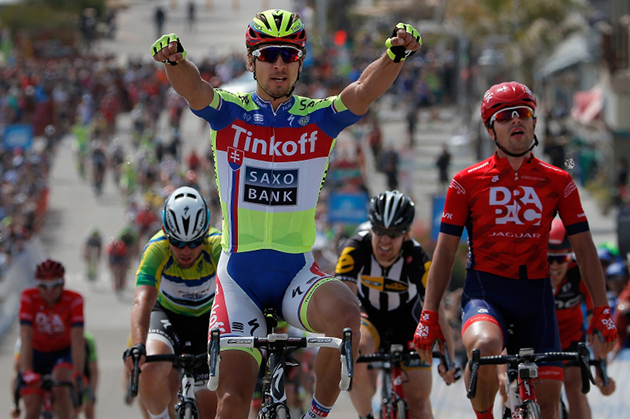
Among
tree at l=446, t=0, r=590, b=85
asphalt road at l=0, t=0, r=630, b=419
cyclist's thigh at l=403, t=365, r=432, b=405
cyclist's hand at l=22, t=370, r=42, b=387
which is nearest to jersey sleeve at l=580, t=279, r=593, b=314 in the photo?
cyclist's thigh at l=403, t=365, r=432, b=405

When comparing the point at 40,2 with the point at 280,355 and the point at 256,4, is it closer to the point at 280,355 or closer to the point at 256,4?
the point at 256,4

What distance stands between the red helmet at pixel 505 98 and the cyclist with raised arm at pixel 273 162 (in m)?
0.67

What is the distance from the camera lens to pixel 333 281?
5543 millimetres

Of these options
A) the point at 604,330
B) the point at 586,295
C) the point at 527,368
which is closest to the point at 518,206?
the point at 604,330

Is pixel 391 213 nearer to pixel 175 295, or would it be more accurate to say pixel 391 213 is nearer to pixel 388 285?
pixel 388 285

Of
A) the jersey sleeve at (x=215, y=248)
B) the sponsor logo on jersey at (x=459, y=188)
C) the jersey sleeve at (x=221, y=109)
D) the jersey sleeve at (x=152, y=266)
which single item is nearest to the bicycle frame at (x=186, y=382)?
the jersey sleeve at (x=152, y=266)

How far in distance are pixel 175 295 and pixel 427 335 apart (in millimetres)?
2501

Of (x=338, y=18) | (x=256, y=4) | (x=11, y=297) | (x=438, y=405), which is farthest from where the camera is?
(x=256, y=4)

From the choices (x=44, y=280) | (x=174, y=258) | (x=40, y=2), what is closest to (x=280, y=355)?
(x=174, y=258)

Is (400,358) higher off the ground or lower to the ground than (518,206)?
lower

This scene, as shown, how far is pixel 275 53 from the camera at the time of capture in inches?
223

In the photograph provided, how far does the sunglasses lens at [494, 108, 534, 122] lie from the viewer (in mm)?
5906

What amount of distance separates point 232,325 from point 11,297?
1765 cm

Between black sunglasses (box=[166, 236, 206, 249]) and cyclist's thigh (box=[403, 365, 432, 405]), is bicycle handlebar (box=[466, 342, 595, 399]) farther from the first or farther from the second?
black sunglasses (box=[166, 236, 206, 249])
